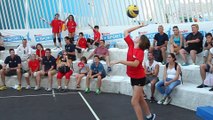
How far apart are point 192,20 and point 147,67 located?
3.72 metres

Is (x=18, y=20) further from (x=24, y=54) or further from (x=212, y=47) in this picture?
(x=212, y=47)

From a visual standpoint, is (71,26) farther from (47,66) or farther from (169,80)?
(169,80)

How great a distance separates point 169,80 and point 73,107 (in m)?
2.49

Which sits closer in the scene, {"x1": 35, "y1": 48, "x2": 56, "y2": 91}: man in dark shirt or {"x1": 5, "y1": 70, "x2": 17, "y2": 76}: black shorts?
{"x1": 35, "y1": 48, "x2": 56, "y2": 91}: man in dark shirt

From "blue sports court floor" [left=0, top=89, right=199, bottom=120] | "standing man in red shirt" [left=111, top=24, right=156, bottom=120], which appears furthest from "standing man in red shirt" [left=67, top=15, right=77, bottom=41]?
"standing man in red shirt" [left=111, top=24, right=156, bottom=120]

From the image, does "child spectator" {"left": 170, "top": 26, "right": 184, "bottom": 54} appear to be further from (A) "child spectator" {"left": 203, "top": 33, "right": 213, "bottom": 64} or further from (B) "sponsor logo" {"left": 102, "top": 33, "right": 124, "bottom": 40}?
(B) "sponsor logo" {"left": 102, "top": 33, "right": 124, "bottom": 40}

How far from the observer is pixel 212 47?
29.3ft

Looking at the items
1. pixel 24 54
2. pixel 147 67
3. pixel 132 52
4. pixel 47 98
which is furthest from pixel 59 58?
pixel 132 52

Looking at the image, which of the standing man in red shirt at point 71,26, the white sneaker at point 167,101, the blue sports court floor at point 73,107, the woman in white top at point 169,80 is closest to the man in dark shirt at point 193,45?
the woman in white top at point 169,80

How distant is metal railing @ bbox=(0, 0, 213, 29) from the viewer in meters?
12.6

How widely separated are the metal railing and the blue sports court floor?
15.0 feet

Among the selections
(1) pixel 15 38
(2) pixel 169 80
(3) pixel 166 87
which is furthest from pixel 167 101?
(1) pixel 15 38

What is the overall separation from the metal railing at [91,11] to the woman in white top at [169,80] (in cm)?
410

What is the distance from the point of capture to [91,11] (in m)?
16.0
